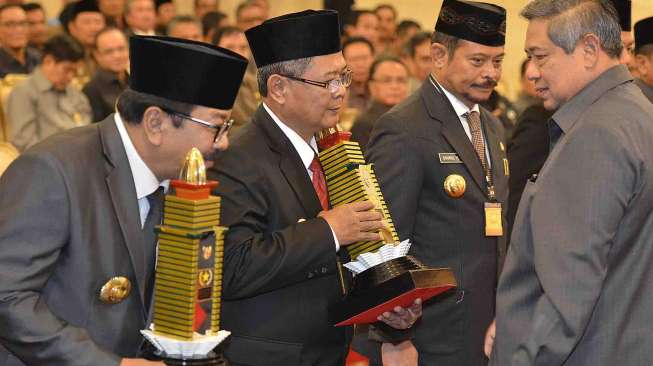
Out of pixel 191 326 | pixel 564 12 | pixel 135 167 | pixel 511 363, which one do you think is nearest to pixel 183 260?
pixel 191 326

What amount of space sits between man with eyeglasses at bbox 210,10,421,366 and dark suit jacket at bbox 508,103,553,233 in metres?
1.71

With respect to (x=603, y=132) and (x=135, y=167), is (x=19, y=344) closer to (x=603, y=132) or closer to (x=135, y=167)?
(x=135, y=167)

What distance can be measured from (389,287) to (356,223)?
20 centimetres

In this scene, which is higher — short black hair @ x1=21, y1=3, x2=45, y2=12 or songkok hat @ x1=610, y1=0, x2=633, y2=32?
songkok hat @ x1=610, y1=0, x2=633, y2=32

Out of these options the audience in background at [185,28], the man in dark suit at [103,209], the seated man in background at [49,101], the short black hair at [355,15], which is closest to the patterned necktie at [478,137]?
the man in dark suit at [103,209]

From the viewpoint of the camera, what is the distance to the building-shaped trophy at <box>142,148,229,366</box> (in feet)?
7.72

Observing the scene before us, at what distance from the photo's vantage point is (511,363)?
2.83m

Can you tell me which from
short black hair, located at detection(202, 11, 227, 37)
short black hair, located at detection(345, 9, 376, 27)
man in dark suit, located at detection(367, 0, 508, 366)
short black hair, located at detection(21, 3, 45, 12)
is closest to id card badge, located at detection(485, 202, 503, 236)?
man in dark suit, located at detection(367, 0, 508, 366)

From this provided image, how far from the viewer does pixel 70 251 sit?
2.60m

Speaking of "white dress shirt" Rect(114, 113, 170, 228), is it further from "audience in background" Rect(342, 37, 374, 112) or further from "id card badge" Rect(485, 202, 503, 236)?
"audience in background" Rect(342, 37, 374, 112)

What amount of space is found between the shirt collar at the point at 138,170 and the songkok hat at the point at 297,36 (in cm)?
76

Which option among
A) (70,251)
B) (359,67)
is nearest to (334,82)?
(70,251)

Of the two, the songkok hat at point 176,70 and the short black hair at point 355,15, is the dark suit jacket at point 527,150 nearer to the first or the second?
the songkok hat at point 176,70

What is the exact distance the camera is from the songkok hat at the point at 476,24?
4.17m
